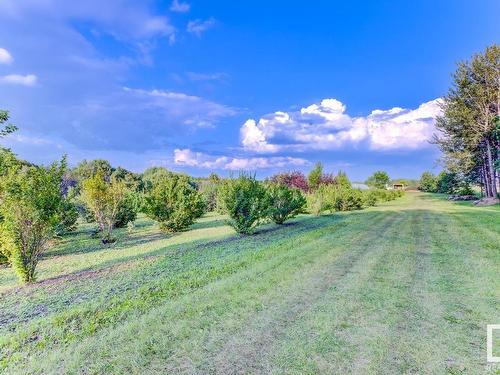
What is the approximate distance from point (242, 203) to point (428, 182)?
70.8 metres

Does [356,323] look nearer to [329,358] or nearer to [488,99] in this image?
[329,358]

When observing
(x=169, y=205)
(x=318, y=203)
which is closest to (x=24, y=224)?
(x=169, y=205)

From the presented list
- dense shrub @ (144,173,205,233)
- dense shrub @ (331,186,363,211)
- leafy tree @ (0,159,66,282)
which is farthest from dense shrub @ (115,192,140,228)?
dense shrub @ (331,186,363,211)

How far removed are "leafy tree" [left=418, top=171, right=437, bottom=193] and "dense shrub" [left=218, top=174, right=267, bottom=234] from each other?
65314 millimetres

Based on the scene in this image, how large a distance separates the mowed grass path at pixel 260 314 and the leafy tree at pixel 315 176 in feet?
82.7

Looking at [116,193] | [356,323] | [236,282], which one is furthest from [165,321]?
[116,193]

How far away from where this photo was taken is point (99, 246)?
41.1 feet

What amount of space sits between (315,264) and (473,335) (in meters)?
3.92

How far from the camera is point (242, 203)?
13.4 m

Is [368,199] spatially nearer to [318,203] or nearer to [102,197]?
[318,203]

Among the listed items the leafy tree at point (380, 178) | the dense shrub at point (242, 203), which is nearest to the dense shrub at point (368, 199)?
the dense shrub at point (242, 203)

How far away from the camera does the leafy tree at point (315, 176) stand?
34.0 m

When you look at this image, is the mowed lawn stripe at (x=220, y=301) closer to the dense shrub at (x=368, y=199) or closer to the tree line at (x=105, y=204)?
the tree line at (x=105, y=204)

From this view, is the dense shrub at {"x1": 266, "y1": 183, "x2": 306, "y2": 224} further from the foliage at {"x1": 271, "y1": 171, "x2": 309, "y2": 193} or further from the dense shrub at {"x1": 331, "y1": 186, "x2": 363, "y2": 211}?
the foliage at {"x1": 271, "y1": 171, "x2": 309, "y2": 193}
